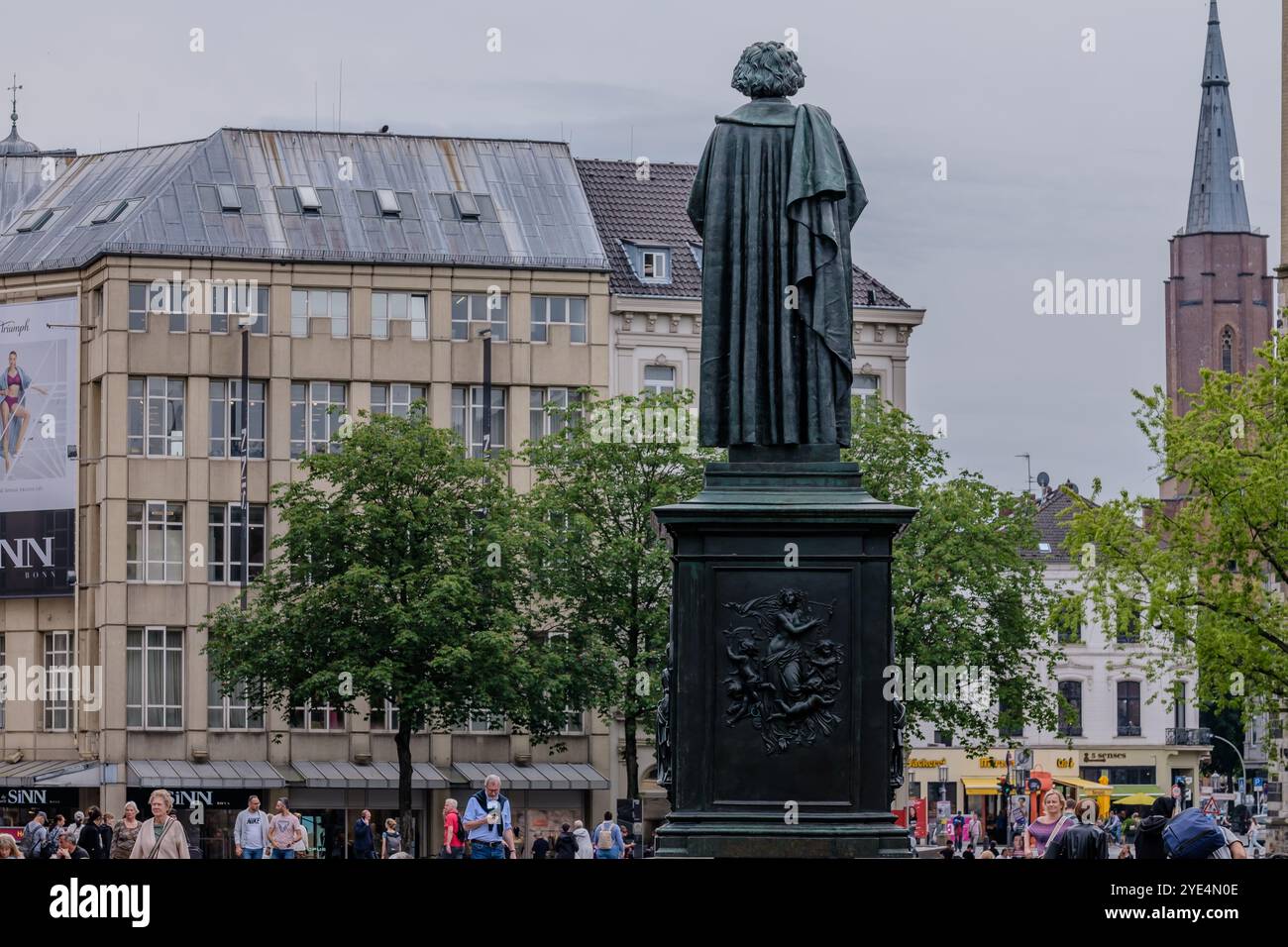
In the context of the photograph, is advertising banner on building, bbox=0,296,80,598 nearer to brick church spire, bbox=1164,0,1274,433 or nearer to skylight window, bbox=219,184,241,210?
skylight window, bbox=219,184,241,210

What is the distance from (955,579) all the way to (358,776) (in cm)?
1751

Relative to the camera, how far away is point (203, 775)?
6881cm

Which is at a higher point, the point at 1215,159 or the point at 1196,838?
the point at 1215,159

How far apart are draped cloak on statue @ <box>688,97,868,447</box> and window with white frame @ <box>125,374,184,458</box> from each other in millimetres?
52414

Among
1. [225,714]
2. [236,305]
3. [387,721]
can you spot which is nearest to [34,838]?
[225,714]

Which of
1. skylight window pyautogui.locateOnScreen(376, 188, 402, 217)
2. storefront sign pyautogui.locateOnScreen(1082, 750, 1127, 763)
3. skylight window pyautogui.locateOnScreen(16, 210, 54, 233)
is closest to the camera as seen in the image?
skylight window pyautogui.locateOnScreen(376, 188, 402, 217)

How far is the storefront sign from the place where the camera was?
101062mm

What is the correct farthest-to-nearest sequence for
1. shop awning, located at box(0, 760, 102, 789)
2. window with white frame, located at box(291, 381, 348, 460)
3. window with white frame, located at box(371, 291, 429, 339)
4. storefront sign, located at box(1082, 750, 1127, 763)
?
1. storefront sign, located at box(1082, 750, 1127, 763)
2. window with white frame, located at box(371, 291, 429, 339)
3. window with white frame, located at box(291, 381, 348, 460)
4. shop awning, located at box(0, 760, 102, 789)

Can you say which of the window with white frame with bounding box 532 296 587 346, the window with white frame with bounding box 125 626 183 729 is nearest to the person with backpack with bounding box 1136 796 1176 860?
the window with white frame with bounding box 125 626 183 729

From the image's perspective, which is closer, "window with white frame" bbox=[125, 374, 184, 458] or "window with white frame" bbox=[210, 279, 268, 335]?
"window with white frame" bbox=[125, 374, 184, 458]

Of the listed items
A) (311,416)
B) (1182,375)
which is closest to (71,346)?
(311,416)

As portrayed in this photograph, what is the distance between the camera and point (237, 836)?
34.2 meters

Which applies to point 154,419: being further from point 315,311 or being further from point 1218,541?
point 1218,541

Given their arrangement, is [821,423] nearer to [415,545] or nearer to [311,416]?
[415,545]
